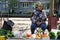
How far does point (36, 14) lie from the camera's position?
8.44 metres

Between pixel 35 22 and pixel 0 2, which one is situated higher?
pixel 35 22

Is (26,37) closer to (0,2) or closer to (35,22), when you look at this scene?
(35,22)

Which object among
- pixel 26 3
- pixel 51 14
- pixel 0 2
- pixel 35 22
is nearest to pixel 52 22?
pixel 51 14

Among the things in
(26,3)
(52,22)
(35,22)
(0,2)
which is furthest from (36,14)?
(26,3)

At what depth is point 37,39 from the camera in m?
5.79

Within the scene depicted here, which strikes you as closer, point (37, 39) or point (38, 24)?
point (37, 39)

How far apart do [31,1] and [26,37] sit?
42739mm

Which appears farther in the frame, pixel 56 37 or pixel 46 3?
pixel 46 3

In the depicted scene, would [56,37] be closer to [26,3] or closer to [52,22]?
[52,22]

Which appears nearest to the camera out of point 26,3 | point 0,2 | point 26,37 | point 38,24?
point 26,37

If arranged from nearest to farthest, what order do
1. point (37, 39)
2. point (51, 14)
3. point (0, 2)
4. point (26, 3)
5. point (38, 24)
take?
point (37, 39) → point (38, 24) → point (51, 14) → point (0, 2) → point (26, 3)

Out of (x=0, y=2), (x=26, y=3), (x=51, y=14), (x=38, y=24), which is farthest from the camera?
(x=26, y=3)

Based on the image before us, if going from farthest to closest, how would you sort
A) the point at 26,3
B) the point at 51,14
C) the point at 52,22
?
the point at 26,3 → the point at 51,14 → the point at 52,22

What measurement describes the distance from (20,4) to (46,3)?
205 inches
